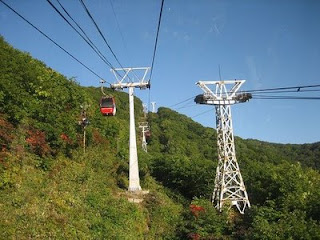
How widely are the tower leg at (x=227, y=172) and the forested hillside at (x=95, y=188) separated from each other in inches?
52.3

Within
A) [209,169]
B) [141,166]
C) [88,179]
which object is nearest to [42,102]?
[88,179]

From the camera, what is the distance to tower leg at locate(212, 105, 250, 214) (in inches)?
1106

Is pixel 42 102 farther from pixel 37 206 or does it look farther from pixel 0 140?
pixel 37 206

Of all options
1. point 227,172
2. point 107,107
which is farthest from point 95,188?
point 227,172

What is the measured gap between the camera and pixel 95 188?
75.7ft

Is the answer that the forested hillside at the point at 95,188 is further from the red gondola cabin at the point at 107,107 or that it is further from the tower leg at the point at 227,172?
the red gondola cabin at the point at 107,107

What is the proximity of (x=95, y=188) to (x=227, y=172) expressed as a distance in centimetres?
1114

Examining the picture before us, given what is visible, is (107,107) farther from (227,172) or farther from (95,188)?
(227,172)

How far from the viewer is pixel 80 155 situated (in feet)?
98.7

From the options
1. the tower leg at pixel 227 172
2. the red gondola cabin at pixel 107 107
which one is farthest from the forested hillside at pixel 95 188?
the red gondola cabin at pixel 107 107

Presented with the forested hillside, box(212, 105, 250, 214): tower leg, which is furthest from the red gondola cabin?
box(212, 105, 250, 214): tower leg

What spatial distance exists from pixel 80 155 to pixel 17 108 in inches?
302

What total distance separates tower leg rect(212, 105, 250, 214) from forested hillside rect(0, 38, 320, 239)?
133 centimetres

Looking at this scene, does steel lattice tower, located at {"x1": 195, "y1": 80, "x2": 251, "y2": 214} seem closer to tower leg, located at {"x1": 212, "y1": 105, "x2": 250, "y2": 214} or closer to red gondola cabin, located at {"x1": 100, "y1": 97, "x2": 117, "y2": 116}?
tower leg, located at {"x1": 212, "y1": 105, "x2": 250, "y2": 214}
